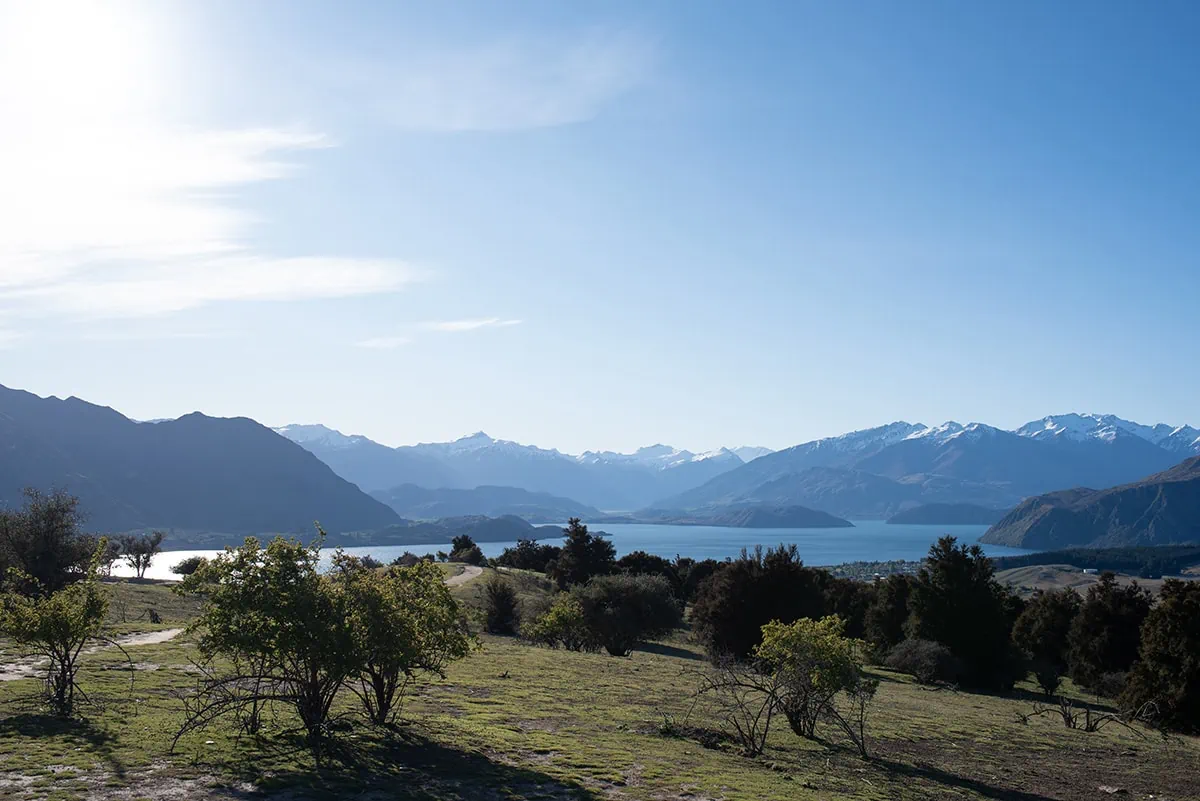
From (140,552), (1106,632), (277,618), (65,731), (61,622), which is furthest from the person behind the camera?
(140,552)

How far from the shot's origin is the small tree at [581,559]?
6919 centimetres

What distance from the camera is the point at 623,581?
161 feet

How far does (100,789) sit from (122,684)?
9.84 m

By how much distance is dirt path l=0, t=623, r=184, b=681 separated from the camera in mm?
20514

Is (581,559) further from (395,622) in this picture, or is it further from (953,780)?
(395,622)

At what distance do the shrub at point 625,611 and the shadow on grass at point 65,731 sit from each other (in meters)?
Answer: 31.6

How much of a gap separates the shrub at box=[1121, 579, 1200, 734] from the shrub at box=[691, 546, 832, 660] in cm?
1543

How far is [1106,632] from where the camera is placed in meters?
47.8

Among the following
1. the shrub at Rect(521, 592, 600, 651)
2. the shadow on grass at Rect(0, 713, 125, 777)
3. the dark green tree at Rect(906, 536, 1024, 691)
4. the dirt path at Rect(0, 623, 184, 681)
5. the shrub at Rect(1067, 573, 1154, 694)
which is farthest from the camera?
the shrub at Rect(1067, 573, 1154, 694)

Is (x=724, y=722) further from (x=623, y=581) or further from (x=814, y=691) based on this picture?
(x=623, y=581)

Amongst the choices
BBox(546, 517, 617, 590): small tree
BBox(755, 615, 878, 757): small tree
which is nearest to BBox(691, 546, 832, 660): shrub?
BBox(755, 615, 878, 757): small tree

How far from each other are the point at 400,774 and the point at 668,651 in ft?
124

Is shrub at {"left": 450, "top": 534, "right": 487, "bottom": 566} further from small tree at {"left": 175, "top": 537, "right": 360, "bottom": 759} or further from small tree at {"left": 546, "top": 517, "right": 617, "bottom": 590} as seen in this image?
small tree at {"left": 175, "top": 537, "right": 360, "bottom": 759}

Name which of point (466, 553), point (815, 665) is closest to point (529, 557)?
point (466, 553)
